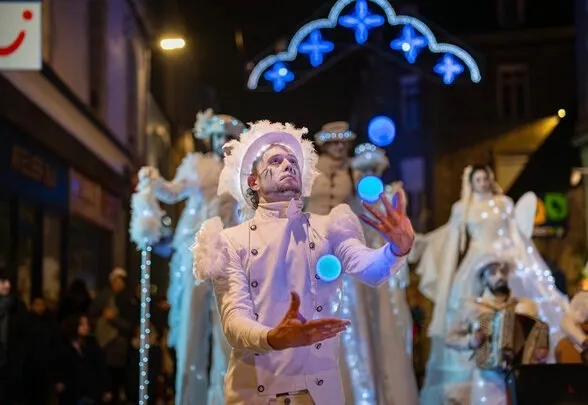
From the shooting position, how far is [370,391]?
20.6 feet

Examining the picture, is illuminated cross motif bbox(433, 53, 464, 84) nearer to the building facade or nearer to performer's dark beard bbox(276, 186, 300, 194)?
the building facade

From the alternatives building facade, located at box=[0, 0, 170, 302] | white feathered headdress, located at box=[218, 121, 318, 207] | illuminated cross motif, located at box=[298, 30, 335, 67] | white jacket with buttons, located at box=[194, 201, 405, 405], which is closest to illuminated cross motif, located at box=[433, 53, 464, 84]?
illuminated cross motif, located at box=[298, 30, 335, 67]

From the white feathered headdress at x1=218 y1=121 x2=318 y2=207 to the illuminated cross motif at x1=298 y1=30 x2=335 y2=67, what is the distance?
143 inches

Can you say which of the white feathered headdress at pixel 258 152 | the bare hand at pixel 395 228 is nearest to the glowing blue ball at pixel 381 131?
the white feathered headdress at pixel 258 152

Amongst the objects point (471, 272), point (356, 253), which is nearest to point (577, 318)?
point (471, 272)

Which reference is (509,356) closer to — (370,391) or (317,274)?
(370,391)

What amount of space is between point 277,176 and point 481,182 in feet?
15.0

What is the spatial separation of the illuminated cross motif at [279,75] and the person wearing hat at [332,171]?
82cm

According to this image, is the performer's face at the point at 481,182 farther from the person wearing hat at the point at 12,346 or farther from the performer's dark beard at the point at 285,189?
Answer: the performer's dark beard at the point at 285,189

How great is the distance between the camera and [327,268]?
353 cm

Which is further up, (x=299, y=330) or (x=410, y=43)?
(x=410, y=43)

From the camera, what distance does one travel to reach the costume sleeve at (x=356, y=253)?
3.36 metres

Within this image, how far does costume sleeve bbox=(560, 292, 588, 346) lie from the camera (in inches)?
208

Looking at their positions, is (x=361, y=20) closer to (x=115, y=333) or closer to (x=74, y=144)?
(x=115, y=333)
